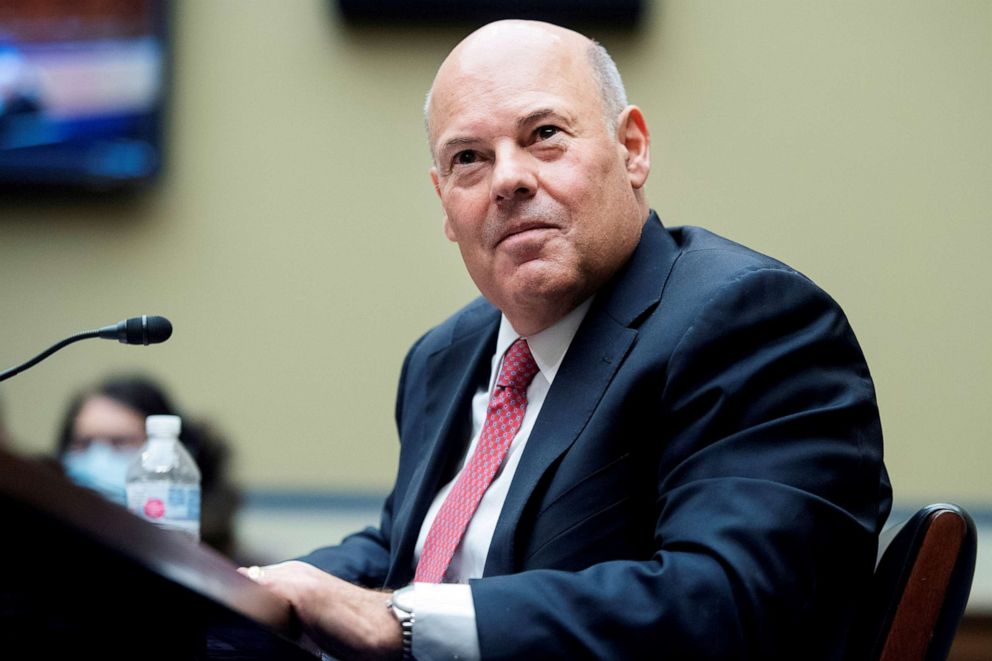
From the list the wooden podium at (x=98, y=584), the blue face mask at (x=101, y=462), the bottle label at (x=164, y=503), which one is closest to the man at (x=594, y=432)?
the wooden podium at (x=98, y=584)

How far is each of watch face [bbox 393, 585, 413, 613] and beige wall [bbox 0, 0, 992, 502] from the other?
2.43m

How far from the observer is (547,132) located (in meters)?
1.86

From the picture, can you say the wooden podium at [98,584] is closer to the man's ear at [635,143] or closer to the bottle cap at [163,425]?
the man's ear at [635,143]

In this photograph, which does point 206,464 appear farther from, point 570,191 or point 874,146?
point 874,146

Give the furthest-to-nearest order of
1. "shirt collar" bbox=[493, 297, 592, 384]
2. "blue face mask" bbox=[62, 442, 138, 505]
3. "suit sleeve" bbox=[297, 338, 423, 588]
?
"blue face mask" bbox=[62, 442, 138, 505]
"suit sleeve" bbox=[297, 338, 423, 588]
"shirt collar" bbox=[493, 297, 592, 384]

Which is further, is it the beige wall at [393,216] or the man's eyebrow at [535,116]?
the beige wall at [393,216]

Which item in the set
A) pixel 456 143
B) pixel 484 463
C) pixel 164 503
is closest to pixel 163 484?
pixel 164 503

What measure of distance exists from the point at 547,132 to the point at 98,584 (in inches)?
45.8

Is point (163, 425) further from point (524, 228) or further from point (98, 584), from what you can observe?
point (98, 584)

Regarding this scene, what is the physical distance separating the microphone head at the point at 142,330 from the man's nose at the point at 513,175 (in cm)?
54

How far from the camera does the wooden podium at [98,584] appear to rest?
79 cm

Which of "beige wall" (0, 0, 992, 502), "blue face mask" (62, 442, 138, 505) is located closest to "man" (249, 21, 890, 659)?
"blue face mask" (62, 442, 138, 505)

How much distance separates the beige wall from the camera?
12.1 ft

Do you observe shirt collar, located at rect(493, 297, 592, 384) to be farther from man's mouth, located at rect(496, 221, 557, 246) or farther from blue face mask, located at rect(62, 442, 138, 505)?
blue face mask, located at rect(62, 442, 138, 505)
